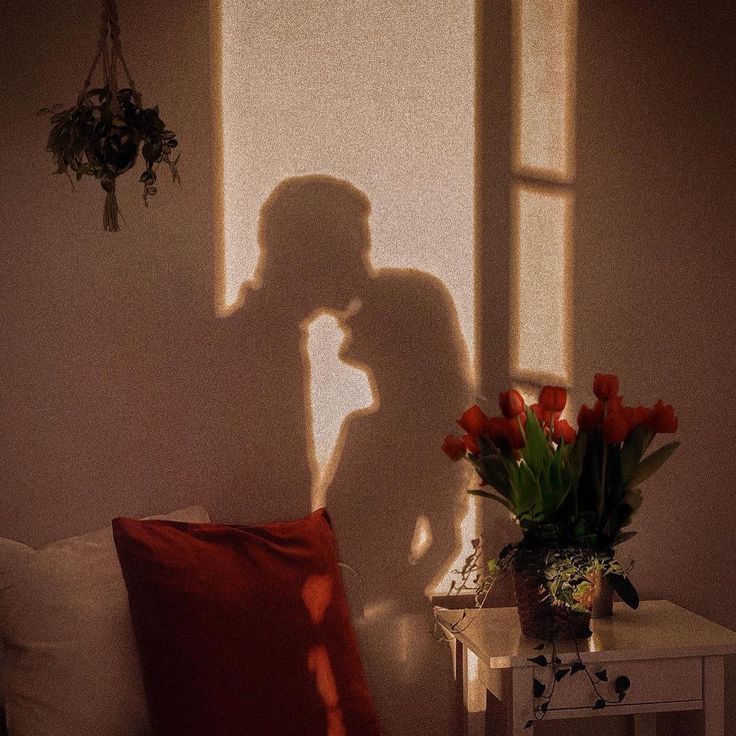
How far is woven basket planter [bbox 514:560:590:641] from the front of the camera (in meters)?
2.07

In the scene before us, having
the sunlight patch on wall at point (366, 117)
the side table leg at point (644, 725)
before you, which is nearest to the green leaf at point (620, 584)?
the side table leg at point (644, 725)

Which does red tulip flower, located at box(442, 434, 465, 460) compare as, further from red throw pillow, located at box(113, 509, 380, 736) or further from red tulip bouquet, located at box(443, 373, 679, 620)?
red throw pillow, located at box(113, 509, 380, 736)

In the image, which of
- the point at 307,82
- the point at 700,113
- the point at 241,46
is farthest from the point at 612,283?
the point at 241,46

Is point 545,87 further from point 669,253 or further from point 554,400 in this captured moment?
point 554,400

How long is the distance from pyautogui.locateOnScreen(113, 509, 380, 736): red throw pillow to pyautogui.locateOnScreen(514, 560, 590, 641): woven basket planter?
1.33ft

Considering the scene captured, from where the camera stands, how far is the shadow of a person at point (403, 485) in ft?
8.23

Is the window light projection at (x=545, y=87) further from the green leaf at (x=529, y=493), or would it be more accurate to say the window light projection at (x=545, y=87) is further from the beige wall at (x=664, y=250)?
the green leaf at (x=529, y=493)

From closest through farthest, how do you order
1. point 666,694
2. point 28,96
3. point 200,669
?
point 200,669 < point 666,694 < point 28,96

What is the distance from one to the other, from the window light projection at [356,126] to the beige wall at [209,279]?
0.20 ft

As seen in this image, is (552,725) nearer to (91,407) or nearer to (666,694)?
(666,694)

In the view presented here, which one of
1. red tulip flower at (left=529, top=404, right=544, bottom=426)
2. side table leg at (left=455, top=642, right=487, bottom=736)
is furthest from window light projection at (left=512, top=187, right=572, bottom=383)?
side table leg at (left=455, top=642, right=487, bottom=736)

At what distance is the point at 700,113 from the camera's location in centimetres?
267

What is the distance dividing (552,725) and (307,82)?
1859 mm

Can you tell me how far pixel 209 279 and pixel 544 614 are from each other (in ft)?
3.83
